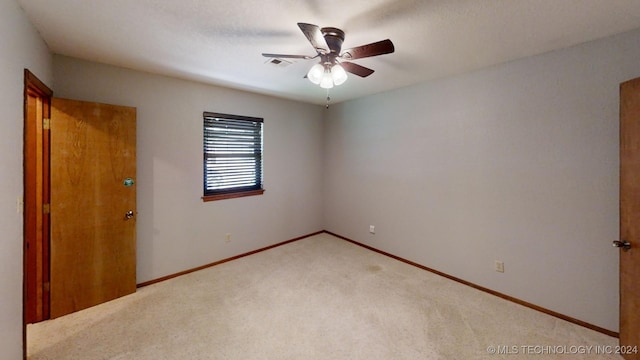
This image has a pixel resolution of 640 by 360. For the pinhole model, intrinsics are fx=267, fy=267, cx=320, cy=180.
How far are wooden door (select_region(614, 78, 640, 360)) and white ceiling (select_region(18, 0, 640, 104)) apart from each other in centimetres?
65

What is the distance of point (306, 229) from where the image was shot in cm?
480

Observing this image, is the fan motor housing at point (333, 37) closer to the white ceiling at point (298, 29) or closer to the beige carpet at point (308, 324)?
the white ceiling at point (298, 29)

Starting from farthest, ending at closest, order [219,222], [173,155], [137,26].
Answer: [219,222], [173,155], [137,26]

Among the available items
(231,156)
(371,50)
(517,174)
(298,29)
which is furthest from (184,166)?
(517,174)

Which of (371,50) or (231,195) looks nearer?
(371,50)

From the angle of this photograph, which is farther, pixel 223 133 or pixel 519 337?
pixel 223 133

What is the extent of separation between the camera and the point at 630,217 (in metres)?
1.85

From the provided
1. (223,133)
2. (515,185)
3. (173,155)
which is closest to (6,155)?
(173,155)

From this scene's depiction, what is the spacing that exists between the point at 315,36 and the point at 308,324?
227 centimetres

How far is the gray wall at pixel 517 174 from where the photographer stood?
2197mm

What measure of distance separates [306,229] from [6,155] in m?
3.75

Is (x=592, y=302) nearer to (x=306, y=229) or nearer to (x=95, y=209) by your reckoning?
(x=306, y=229)

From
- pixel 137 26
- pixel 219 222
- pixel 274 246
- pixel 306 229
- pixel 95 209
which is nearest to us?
pixel 137 26

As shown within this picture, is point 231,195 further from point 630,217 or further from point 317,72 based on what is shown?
point 630,217
